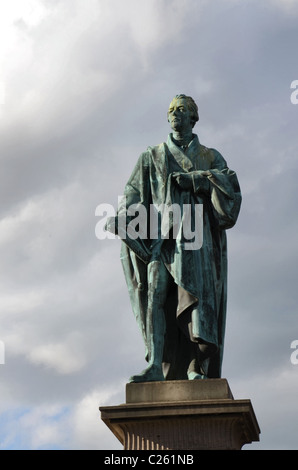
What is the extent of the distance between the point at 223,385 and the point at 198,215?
283 centimetres

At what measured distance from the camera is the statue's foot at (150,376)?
1195cm

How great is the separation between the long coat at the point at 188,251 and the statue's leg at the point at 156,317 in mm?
165

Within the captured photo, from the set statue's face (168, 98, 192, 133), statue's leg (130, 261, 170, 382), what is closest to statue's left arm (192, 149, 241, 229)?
statue's face (168, 98, 192, 133)

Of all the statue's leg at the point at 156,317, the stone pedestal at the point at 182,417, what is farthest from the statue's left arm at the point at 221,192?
the stone pedestal at the point at 182,417

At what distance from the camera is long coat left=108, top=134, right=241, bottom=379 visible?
12422 millimetres

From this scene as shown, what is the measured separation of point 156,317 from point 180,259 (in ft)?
3.19

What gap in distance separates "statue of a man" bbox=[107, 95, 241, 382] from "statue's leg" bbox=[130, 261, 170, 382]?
0.6 inches

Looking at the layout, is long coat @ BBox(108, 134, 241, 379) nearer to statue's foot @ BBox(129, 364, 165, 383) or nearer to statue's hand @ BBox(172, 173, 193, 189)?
statue's hand @ BBox(172, 173, 193, 189)

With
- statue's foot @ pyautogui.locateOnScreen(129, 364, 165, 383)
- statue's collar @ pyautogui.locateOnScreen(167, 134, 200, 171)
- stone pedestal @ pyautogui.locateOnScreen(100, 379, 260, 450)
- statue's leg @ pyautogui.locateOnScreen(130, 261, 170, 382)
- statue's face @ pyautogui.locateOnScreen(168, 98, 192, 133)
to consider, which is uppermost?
statue's face @ pyautogui.locateOnScreen(168, 98, 192, 133)

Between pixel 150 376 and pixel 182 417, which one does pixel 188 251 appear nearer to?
pixel 150 376

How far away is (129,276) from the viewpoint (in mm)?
13078

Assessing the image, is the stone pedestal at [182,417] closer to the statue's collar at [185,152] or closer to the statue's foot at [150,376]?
the statue's foot at [150,376]

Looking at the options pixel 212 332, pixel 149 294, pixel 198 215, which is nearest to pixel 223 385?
pixel 212 332
